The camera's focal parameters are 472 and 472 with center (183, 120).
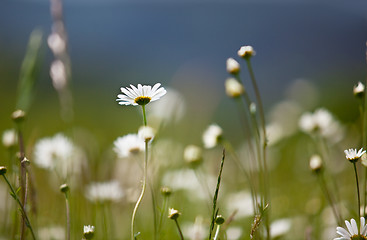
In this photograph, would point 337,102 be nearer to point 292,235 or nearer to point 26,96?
point 292,235

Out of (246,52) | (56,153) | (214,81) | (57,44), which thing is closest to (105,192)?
(56,153)

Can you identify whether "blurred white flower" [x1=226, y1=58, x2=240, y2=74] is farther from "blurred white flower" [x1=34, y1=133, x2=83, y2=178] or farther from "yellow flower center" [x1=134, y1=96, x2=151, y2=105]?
"blurred white flower" [x1=34, y1=133, x2=83, y2=178]

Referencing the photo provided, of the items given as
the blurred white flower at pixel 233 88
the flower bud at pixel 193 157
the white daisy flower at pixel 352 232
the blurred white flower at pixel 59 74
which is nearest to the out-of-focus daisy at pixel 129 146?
the flower bud at pixel 193 157

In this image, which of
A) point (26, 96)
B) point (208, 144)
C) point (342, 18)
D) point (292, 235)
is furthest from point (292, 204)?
point (342, 18)

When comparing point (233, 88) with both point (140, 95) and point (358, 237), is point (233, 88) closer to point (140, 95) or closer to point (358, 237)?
point (140, 95)

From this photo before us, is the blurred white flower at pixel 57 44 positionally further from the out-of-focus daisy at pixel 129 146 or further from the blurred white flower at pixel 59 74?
the out-of-focus daisy at pixel 129 146

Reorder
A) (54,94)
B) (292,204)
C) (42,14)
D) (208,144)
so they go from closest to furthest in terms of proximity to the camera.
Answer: (208,144) < (292,204) < (54,94) < (42,14)
